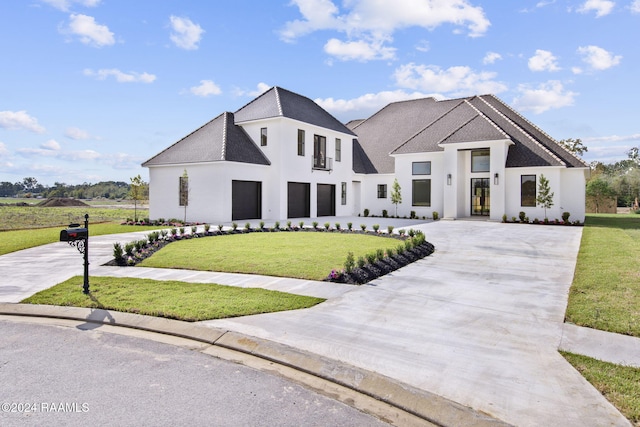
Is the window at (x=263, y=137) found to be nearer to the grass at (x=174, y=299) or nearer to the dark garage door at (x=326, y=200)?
the dark garage door at (x=326, y=200)

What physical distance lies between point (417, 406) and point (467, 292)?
4.13 meters

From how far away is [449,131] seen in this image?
2852cm

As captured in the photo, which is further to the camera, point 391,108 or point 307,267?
point 391,108

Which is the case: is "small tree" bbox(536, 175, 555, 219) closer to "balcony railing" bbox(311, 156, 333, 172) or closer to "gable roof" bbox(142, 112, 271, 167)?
"balcony railing" bbox(311, 156, 333, 172)

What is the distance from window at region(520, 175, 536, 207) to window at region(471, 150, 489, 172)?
2.55 metres

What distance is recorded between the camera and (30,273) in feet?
27.1

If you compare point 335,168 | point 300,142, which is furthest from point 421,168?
point 300,142

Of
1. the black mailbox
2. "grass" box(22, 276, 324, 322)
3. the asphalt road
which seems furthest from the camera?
the black mailbox

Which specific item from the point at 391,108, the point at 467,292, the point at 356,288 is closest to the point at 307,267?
the point at 356,288

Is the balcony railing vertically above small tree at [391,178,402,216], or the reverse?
the balcony railing

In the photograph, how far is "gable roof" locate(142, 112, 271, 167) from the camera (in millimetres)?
22891

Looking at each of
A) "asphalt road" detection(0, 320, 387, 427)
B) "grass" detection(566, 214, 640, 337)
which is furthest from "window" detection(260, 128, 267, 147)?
"asphalt road" detection(0, 320, 387, 427)

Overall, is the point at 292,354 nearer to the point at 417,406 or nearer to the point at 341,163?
the point at 417,406

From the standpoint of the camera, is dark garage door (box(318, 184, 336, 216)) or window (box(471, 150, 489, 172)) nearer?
window (box(471, 150, 489, 172))
